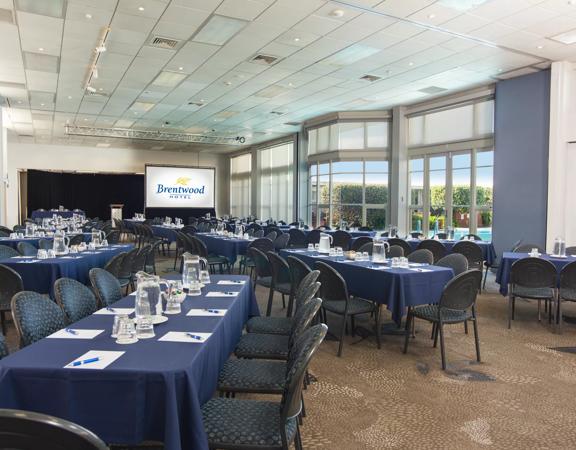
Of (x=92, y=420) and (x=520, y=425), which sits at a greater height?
(x=92, y=420)

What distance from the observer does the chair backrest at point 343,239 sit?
9.87 metres

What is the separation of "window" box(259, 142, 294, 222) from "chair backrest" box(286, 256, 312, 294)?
1324 cm

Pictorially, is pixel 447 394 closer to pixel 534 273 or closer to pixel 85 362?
pixel 534 273

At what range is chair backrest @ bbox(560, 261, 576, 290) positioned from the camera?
5.41m

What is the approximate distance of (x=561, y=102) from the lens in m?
9.03

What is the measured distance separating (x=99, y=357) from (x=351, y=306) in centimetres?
305

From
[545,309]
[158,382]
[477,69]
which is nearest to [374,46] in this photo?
[477,69]

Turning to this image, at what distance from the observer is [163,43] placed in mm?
8172

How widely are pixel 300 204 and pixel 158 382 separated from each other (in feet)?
51.4

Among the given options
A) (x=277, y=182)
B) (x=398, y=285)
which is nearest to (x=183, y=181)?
(x=277, y=182)

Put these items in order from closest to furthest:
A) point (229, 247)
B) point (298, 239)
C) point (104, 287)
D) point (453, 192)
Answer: point (104, 287), point (229, 247), point (298, 239), point (453, 192)

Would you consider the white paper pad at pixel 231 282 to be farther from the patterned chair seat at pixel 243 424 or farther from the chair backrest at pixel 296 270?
the patterned chair seat at pixel 243 424

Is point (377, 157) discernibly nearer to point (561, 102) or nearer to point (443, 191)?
point (443, 191)

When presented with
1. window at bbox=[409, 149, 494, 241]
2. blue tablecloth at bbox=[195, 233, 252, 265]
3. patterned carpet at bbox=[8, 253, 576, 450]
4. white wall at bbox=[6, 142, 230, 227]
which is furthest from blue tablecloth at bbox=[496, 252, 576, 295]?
white wall at bbox=[6, 142, 230, 227]
